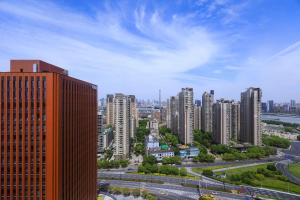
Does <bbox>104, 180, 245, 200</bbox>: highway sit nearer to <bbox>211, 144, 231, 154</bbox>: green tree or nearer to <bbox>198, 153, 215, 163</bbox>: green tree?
<bbox>198, 153, 215, 163</bbox>: green tree

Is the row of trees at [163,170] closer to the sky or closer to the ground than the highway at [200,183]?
closer to the sky

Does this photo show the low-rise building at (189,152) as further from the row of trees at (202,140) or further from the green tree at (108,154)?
the green tree at (108,154)

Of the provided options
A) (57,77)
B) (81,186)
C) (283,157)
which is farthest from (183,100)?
(57,77)

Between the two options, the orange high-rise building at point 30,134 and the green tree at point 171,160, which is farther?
the green tree at point 171,160

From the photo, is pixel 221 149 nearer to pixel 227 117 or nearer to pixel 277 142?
pixel 227 117

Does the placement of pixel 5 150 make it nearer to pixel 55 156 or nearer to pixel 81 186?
pixel 55 156

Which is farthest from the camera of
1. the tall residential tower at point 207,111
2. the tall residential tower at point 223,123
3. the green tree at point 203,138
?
the tall residential tower at point 207,111

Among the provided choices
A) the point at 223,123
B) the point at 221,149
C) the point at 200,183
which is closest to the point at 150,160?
the point at 200,183

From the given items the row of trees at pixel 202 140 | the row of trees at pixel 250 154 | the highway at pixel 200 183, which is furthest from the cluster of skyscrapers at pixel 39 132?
the row of trees at pixel 202 140

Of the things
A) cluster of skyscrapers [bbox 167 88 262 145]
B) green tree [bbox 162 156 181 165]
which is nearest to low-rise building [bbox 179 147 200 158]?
green tree [bbox 162 156 181 165]
